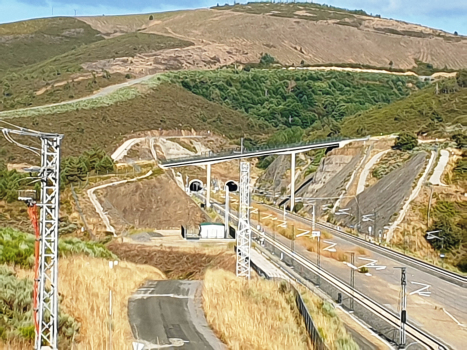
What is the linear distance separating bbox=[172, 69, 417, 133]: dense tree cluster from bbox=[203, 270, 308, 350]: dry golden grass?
116m

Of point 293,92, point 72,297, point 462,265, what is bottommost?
point 462,265

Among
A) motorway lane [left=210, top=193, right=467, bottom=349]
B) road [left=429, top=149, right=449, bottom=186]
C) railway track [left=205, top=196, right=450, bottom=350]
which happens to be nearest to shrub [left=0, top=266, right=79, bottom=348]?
railway track [left=205, top=196, right=450, bottom=350]

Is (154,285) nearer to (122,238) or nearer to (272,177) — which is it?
(122,238)

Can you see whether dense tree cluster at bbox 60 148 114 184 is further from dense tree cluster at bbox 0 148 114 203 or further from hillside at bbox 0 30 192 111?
hillside at bbox 0 30 192 111

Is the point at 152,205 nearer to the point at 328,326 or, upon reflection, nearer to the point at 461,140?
the point at 461,140

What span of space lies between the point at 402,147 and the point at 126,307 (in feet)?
200

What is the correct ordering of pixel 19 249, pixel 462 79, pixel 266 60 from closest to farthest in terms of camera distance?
pixel 19 249 → pixel 462 79 → pixel 266 60

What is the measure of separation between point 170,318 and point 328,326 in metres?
5.54

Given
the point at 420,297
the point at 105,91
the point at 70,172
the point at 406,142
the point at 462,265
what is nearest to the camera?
the point at 420,297

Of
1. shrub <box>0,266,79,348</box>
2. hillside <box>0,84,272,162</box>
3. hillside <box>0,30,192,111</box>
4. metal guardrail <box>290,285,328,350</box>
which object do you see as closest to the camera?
shrub <box>0,266,79,348</box>

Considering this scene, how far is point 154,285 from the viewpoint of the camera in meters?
32.8

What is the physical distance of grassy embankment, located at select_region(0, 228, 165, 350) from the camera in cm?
1882

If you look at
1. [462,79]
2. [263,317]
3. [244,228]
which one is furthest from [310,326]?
[462,79]

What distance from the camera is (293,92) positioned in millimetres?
166000
